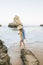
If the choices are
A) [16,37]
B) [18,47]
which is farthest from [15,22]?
[18,47]

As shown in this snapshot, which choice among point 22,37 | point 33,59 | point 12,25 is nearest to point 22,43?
point 22,37

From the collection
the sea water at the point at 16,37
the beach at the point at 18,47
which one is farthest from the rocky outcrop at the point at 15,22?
the beach at the point at 18,47

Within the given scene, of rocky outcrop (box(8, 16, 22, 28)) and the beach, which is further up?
the beach

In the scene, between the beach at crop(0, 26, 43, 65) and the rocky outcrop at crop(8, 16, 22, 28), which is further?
the rocky outcrop at crop(8, 16, 22, 28)

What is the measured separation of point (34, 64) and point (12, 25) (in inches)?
3858

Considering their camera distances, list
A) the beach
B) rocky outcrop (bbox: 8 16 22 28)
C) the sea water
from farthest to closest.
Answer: rocky outcrop (bbox: 8 16 22 28), the sea water, the beach

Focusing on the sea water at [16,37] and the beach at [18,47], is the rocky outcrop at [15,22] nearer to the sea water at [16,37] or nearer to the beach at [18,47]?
the sea water at [16,37]

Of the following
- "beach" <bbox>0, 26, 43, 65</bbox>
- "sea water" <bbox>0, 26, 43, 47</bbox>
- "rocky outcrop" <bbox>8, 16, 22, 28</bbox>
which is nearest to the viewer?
"beach" <bbox>0, 26, 43, 65</bbox>

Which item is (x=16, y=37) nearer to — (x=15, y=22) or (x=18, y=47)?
(x=18, y=47)

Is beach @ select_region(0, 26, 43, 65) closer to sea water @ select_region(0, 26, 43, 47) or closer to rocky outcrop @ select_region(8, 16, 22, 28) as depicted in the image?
sea water @ select_region(0, 26, 43, 47)

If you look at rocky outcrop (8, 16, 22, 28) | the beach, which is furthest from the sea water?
rocky outcrop (8, 16, 22, 28)

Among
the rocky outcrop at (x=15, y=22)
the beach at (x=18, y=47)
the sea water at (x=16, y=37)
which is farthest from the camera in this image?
the rocky outcrop at (x=15, y=22)

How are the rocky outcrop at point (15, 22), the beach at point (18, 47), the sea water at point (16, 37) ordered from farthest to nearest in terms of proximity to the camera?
the rocky outcrop at point (15, 22)
the sea water at point (16, 37)
the beach at point (18, 47)

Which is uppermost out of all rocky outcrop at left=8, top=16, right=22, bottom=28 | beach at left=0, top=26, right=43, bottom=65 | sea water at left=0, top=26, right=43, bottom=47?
beach at left=0, top=26, right=43, bottom=65
